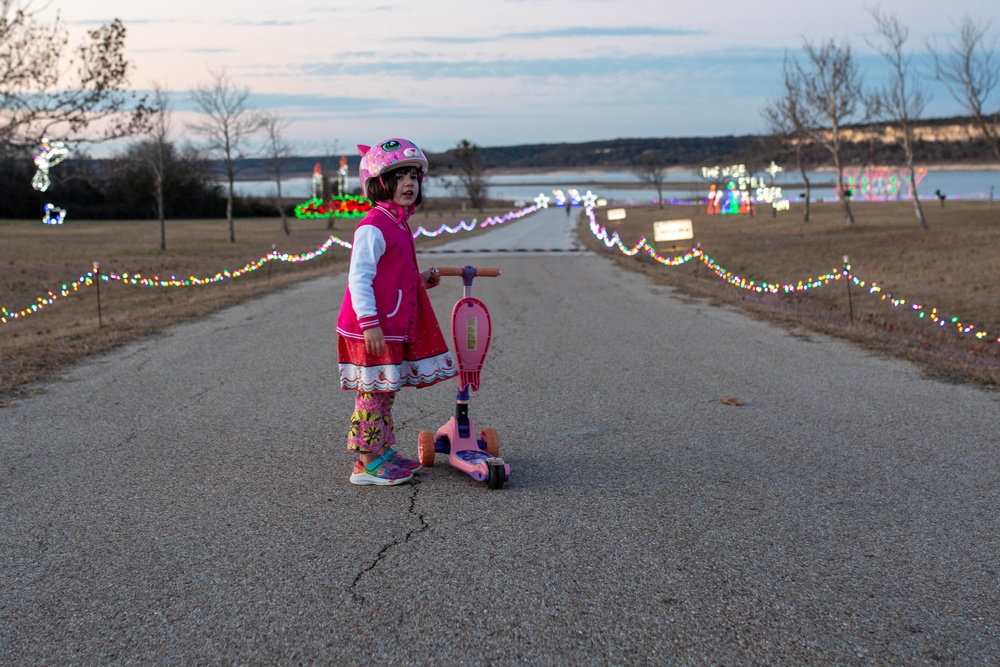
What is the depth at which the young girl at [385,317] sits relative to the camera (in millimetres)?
4832

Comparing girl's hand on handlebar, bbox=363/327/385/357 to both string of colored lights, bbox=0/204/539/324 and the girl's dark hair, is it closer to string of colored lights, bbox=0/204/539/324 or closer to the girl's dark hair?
the girl's dark hair

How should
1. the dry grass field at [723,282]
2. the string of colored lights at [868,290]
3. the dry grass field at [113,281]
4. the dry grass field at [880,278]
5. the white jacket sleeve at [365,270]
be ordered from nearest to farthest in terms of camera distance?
the white jacket sleeve at [365,270] < the dry grass field at [113,281] < the dry grass field at [723,282] < the dry grass field at [880,278] < the string of colored lights at [868,290]

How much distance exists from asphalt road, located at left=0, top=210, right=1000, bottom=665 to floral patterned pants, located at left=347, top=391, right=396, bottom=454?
226 millimetres

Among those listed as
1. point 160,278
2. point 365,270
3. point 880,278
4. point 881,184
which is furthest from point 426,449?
point 881,184

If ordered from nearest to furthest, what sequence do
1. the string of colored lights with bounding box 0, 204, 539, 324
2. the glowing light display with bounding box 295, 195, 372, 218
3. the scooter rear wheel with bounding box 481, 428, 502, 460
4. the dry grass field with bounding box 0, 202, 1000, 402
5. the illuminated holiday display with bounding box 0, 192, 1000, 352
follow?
the scooter rear wheel with bounding box 481, 428, 502, 460 < the dry grass field with bounding box 0, 202, 1000, 402 < the illuminated holiday display with bounding box 0, 192, 1000, 352 < the string of colored lights with bounding box 0, 204, 539, 324 < the glowing light display with bounding box 295, 195, 372, 218

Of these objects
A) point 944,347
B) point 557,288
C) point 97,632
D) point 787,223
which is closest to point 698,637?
point 97,632

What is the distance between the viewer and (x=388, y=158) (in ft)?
16.1

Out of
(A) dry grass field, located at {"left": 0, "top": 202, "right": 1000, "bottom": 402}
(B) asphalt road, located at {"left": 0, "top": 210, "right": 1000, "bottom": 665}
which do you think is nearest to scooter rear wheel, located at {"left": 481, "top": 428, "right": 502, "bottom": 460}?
(B) asphalt road, located at {"left": 0, "top": 210, "right": 1000, "bottom": 665}

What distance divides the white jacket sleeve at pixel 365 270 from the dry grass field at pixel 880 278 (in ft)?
17.6

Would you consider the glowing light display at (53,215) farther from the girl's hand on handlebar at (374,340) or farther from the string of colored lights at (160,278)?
the girl's hand on handlebar at (374,340)

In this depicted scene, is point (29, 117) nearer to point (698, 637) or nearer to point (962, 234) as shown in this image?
point (698, 637)

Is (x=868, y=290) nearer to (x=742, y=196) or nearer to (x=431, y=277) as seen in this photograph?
(x=431, y=277)

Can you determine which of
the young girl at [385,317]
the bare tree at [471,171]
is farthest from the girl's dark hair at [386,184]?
the bare tree at [471,171]

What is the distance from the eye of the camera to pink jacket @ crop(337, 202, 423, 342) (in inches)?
189
